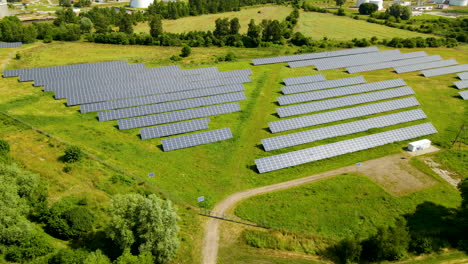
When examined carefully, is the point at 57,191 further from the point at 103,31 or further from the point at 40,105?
the point at 103,31

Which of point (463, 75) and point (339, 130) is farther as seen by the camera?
point (463, 75)

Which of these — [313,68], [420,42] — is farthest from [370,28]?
[313,68]

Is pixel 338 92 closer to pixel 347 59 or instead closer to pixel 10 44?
pixel 347 59

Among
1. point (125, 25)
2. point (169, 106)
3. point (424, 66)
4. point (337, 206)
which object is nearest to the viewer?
point (337, 206)

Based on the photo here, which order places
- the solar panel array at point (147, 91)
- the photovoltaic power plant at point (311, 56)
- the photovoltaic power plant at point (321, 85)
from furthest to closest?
1. the photovoltaic power plant at point (311, 56)
2. the photovoltaic power plant at point (321, 85)
3. the solar panel array at point (147, 91)

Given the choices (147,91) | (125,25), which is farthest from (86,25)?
(147,91)

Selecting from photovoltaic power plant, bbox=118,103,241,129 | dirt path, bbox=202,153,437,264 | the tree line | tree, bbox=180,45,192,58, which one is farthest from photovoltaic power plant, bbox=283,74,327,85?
the tree line

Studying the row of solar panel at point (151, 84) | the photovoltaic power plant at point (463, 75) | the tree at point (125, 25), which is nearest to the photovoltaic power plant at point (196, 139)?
the row of solar panel at point (151, 84)

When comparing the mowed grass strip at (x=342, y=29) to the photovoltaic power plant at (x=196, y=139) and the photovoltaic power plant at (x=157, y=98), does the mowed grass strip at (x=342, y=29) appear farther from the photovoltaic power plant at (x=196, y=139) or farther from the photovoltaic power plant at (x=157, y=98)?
the photovoltaic power plant at (x=196, y=139)
